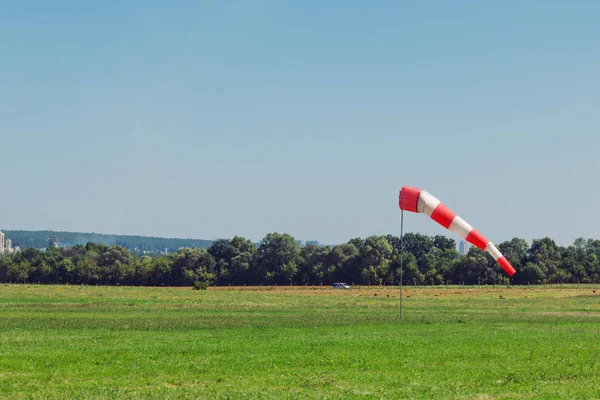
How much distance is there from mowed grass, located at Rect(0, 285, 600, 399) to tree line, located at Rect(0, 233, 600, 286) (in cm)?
9170

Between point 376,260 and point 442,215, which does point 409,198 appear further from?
point 376,260

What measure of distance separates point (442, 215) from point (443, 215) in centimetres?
5

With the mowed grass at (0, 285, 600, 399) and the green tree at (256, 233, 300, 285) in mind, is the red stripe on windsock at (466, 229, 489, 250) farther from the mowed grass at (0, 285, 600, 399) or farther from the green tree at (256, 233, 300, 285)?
the green tree at (256, 233, 300, 285)

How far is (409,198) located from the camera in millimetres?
41844

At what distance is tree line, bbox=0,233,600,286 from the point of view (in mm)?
143000

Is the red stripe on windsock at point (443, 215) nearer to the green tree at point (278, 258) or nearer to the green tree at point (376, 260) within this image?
the green tree at point (376, 260)

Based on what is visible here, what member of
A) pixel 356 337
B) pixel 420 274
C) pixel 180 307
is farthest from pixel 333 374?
pixel 420 274

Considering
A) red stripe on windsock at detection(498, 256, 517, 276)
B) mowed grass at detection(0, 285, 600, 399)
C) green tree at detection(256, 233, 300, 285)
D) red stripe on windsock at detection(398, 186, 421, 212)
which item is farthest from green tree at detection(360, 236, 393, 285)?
red stripe on windsock at detection(498, 256, 517, 276)

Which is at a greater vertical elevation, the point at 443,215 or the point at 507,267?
the point at 443,215

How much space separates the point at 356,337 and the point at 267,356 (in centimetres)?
885

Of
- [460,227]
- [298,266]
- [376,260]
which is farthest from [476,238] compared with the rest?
[298,266]

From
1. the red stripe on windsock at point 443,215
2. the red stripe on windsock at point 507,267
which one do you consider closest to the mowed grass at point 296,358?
the red stripe on windsock at point 507,267

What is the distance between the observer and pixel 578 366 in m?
28.2

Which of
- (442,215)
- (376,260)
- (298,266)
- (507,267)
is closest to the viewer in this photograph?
(507,267)
